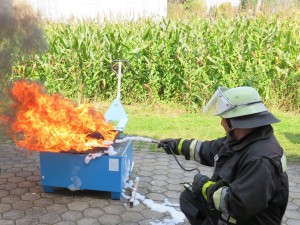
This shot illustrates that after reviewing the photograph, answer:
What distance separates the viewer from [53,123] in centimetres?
388

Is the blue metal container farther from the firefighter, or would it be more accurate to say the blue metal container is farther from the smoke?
the firefighter

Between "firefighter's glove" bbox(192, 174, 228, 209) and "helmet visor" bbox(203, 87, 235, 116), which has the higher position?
"helmet visor" bbox(203, 87, 235, 116)

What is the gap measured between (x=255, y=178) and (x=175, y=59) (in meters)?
6.71

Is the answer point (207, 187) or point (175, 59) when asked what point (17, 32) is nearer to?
point (207, 187)

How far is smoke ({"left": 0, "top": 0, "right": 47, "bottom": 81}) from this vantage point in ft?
12.0

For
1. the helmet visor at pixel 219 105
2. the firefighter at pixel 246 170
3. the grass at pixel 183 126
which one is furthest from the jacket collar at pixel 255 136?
the grass at pixel 183 126

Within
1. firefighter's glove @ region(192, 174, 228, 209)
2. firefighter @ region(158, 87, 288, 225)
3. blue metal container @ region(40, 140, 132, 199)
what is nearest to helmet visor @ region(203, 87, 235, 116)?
firefighter @ region(158, 87, 288, 225)

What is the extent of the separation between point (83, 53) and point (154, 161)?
447 centimetres

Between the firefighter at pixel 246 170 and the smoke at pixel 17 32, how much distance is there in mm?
2454

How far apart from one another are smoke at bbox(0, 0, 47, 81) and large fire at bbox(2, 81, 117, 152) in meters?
0.46

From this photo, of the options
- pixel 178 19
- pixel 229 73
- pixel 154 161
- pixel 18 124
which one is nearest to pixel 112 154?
pixel 18 124

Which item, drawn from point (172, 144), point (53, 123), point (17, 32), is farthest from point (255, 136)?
point (17, 32)

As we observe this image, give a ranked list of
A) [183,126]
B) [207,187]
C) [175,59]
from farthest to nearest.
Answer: [175,59] → [183,126] → [207,187]

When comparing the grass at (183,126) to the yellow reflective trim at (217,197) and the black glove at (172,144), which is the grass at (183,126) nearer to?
the black glove at (172,144)
